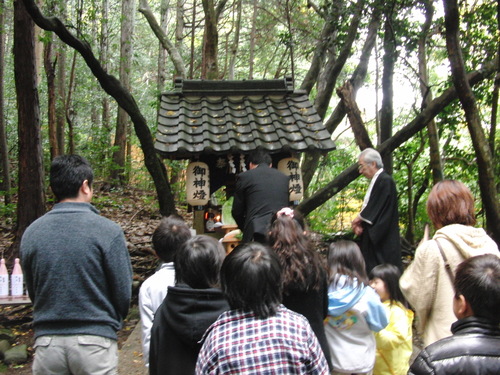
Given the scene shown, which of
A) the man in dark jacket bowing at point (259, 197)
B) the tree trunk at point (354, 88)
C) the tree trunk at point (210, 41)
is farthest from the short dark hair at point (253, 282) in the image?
the tree trunk at point (210, 41)

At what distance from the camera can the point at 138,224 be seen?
42.0 feet

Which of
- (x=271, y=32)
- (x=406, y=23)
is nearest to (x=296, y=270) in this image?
(x=406, y=23)

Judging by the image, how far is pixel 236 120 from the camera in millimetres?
6340

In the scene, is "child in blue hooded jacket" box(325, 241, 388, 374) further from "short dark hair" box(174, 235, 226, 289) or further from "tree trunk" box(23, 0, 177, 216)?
"tree trunk" box(23, 0, 177, 216)

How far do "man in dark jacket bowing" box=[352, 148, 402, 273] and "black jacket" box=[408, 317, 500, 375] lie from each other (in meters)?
3.55

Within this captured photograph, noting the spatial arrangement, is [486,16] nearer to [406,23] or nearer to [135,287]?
[406,23]

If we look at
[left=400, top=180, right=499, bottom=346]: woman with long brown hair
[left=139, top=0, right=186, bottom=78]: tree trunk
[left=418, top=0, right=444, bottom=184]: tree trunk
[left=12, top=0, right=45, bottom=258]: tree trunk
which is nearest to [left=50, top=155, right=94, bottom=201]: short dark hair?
[left=400, top=180, right=499, bottom=346]: woman with long brown hair

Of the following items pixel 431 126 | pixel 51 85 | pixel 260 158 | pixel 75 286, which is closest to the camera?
pixel 75 286

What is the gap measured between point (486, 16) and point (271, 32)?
923 cm

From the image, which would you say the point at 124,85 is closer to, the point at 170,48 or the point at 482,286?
the point at 170,48

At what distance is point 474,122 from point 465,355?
5026mm

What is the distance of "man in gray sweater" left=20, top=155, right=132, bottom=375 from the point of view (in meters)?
2.87

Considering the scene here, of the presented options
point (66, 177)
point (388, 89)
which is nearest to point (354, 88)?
point (388, 89)

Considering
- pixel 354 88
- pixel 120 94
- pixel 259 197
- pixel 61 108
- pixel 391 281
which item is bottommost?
pixel 391 281
